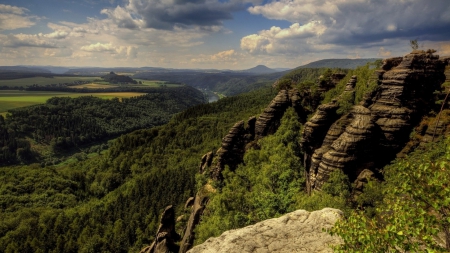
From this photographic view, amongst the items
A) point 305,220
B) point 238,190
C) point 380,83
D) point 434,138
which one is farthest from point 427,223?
point 238,190

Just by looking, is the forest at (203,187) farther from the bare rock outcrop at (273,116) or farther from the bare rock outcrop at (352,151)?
the bare rock outcrop at (273,116)

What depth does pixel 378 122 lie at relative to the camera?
1644 inches

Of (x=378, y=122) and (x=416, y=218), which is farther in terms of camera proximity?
Result: (x=378, y=122)

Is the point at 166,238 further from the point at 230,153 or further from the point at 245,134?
the point at 245,134

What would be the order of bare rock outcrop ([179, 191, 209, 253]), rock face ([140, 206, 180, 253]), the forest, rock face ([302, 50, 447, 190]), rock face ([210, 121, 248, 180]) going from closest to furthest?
the forest, rock face ([302, 50, 447, 190]), rock face ([140, 206, 180, 253]), bare rock outcrop ([179, 191, 209, 253]), rock face ([210, 121, 248, 180])

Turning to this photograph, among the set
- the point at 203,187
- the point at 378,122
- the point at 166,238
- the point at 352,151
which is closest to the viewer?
the point at 352,151

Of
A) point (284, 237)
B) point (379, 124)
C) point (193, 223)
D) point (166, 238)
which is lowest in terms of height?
point (166, 238)

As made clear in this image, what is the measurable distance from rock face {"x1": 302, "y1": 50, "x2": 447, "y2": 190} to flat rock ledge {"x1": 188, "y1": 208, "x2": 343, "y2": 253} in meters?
18.1

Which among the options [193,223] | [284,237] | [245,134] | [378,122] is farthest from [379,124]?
[193,223]

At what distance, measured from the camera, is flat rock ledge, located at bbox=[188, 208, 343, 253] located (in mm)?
20266

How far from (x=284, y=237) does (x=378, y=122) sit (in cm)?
2940

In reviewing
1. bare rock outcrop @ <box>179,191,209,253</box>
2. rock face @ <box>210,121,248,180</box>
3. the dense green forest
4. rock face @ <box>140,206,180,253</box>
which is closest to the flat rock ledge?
rock face @ <box>140,206,180,253</box>

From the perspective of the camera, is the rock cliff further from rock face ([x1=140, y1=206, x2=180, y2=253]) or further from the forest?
rock face ([x1=140, y1=206, x2=180, y2=253])

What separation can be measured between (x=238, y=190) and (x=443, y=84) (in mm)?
41571
